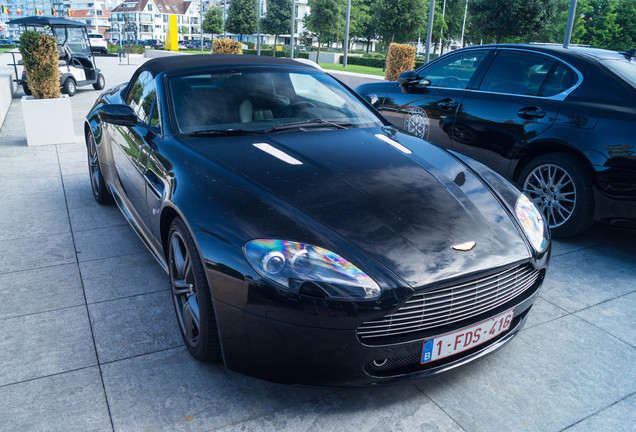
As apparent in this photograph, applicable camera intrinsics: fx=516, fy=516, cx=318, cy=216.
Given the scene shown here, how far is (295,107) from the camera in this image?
3541 millimetres

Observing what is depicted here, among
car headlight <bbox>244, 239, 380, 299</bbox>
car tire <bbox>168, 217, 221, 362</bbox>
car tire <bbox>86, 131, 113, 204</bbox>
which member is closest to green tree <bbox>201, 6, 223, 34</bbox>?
car tire <bbox>86, 131, 113, 204</bbox>

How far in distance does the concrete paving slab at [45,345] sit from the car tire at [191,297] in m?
0.52

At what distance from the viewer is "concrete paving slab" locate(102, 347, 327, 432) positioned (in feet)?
7.32

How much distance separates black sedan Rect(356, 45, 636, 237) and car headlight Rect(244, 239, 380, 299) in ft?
8.96

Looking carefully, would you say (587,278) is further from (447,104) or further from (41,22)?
(41,22)

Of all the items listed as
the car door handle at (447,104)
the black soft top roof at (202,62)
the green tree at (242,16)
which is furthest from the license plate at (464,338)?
the green tree at (242,16)

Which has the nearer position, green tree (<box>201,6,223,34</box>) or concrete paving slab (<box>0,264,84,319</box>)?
concrete paving slab (<box>0,264,84,319</box>)

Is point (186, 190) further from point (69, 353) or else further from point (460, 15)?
point (460, 15)

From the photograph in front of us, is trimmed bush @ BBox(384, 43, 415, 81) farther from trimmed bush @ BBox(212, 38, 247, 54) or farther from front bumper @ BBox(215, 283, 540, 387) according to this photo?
front bumper @ BBox(215, 283, 540, 387)

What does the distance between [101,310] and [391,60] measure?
1587 cm

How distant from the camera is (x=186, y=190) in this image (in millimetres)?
2578

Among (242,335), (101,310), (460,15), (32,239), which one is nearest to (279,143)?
(242,335)

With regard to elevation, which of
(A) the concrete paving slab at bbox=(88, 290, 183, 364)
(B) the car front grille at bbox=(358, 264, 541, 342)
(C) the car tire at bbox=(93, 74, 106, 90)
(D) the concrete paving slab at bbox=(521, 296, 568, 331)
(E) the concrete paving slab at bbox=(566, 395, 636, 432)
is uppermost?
(B) the car front grille at bbox=(358, 264, 541, 342)

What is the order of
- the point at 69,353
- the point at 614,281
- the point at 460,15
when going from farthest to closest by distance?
the point at 460,15 → the point at 614,281 → the point at 69,353
